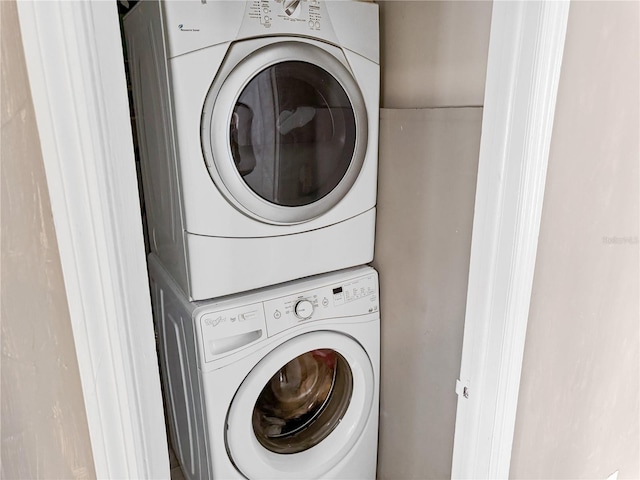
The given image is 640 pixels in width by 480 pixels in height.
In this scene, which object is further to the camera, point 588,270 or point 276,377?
point 276,377

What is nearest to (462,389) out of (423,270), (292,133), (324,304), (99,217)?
(423,270)

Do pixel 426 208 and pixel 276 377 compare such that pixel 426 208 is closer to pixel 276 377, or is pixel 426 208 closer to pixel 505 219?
pixel 505 219

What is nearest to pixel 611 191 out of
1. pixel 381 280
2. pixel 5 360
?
pixel 381 280

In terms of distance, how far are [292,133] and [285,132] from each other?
2cm

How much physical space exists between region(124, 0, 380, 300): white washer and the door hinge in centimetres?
49

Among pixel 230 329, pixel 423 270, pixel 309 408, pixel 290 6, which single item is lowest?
pixel 309 408

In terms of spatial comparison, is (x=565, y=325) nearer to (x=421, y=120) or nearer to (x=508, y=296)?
(x=508, y=296)

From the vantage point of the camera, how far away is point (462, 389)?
122cm

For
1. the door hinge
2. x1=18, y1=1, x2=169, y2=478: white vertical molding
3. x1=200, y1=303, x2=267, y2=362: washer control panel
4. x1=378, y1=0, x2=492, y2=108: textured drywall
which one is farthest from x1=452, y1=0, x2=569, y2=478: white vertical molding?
x1=18, y1=1, x2=169, y2=478: white vertical molding

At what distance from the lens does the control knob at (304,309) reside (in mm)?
1380

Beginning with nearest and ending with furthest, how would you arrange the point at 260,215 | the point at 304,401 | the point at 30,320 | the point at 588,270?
the point at 30,320 → the point at 588,270 → the point at 260,215 → the point at 304,401

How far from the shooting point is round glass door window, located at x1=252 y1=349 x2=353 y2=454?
1.54 m

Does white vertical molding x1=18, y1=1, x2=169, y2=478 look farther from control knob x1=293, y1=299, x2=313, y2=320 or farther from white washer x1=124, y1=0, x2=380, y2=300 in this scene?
control knob x1=293, y1=299, x2=313, y2=320

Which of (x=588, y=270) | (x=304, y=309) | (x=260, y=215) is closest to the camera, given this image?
(x=588, y=270)
